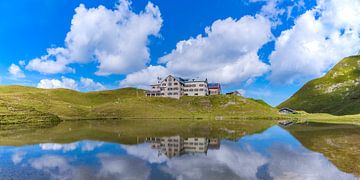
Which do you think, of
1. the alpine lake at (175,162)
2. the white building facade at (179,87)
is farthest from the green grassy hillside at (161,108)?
the alpine lake at (175,162)

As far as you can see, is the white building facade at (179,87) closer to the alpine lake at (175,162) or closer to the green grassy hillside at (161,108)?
the green grassy hillside at (161,108)

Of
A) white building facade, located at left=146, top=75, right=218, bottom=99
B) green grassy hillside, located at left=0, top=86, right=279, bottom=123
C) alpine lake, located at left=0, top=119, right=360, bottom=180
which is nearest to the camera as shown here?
alpine lake, located at left=0, top=119, right=360, bottom=180

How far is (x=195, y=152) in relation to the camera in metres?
43.2

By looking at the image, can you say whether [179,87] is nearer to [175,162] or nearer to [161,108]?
[161,108]

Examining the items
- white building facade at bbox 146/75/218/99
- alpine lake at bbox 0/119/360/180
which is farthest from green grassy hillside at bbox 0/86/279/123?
alpine lake at bbox 0/119/360/180

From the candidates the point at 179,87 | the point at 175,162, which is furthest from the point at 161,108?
the point at 175,162

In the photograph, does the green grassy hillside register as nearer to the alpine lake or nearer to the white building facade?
the white building facade

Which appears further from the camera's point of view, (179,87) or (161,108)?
(179,87)

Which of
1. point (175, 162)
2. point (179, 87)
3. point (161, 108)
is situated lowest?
point (175, 162)

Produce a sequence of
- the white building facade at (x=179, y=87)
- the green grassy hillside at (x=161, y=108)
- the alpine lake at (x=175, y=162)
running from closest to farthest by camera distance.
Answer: the alpine lake at (x=175, y=162), the green grassy hillside at (x=161, y=108), the white building facade at (x=179, y=87)

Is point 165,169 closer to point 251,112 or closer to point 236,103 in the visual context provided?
point 251,112

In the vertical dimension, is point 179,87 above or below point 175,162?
above

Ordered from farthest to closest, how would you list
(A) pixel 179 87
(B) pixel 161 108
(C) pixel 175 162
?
1. (A) pixel 179 87
2. (B) pixel 161 108
3. (C) pixel 175 162

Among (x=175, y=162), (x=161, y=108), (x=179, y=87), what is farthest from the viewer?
(x=179, y=87)
